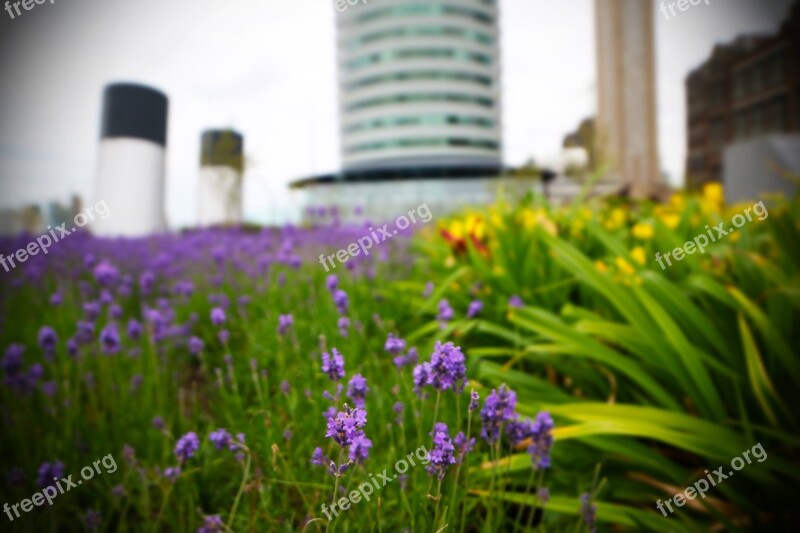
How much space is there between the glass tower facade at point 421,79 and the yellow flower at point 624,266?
53.1 metres

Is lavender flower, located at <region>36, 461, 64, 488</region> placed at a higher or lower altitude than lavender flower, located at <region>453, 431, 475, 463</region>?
lower

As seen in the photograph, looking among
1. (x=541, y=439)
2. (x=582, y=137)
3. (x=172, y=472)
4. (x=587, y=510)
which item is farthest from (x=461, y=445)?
(x=582, y=137)

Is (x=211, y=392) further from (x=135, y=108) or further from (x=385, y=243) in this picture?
(x=385, y=243)

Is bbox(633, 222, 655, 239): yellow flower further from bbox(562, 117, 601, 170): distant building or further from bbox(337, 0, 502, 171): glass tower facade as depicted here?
bbox(337, 0, 502, 171): glass tower facade

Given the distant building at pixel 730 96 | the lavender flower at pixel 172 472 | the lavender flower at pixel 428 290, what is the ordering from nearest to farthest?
the lavender flower at pixel 172 472 → the lavender flower at pixel 428 290 → the distant building at pixel 730 96

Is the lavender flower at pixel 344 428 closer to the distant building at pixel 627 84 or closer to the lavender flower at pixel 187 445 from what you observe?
the lavender flower at pixel 187 445

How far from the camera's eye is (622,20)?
770 cm
